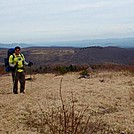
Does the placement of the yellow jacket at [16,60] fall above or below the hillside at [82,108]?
above

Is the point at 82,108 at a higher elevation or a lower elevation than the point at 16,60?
lower

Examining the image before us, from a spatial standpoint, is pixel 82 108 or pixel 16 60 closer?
pixel 82 108

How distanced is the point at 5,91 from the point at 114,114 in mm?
6184

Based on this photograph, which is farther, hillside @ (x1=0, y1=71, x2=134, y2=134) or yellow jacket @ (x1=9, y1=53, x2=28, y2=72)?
yellow jacket @ (x1=9, y1=53, x2=28, y2=72)

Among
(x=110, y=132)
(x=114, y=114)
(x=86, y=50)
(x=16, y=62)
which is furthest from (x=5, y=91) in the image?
(x=86, y=50)

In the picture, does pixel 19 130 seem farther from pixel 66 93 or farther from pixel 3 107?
pixel 66 93

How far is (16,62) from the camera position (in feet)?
41.3

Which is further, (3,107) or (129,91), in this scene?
(129,91)

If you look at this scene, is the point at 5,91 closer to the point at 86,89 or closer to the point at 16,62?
the point at 16,62

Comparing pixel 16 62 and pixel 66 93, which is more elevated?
pixel 16 62

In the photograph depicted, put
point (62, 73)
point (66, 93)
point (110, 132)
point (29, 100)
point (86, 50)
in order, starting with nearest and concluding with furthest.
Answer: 1. point (110, 132)
2. point (29, 100)
3. point (66, 93)
4. point (62, 73)
5. point (86, 50)

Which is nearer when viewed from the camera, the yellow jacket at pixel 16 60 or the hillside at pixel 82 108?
the hillside at pixel 82 108

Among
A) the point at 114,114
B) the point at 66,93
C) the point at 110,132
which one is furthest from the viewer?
the point at 66,93

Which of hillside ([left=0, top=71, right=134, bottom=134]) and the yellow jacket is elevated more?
the yellow jacket
